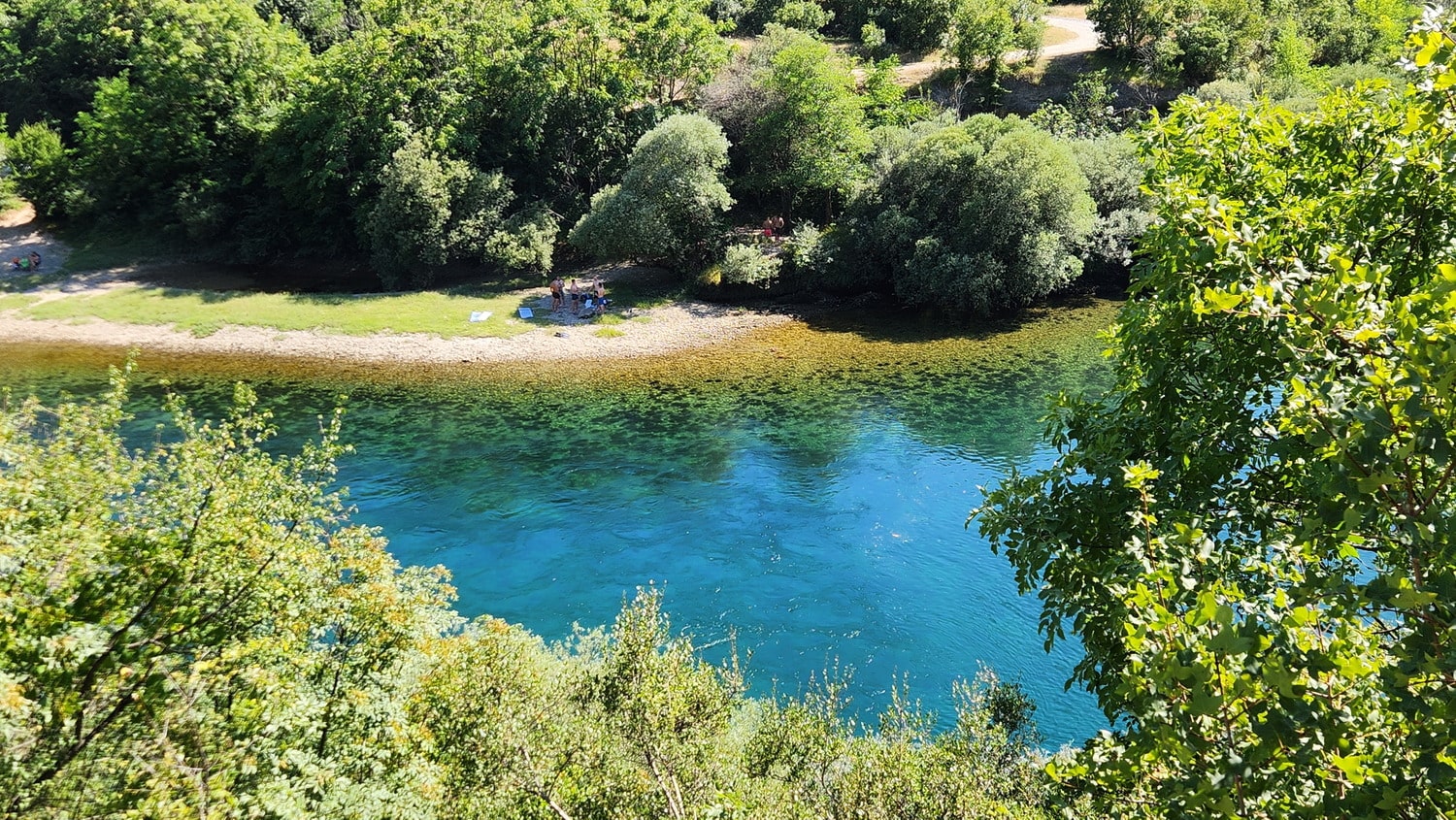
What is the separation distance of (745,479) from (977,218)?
26031mm

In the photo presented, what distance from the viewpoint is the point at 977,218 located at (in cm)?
4641

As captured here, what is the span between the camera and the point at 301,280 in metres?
56.2

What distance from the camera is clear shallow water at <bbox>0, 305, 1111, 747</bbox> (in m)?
21.2

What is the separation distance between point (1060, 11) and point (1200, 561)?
99857 mm

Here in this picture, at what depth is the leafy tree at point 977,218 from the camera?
4541cm

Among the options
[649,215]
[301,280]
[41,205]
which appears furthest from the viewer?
[41,205]

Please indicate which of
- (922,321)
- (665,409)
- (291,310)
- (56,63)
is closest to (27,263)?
(291,310)

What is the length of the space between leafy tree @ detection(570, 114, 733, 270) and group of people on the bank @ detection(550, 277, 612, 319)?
2.60m

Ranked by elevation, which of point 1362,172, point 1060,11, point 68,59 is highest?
point 1060,11

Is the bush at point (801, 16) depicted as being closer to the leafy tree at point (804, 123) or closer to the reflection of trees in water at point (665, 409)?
the leafy tree at point (804, 123)

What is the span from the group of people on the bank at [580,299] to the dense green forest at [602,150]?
2980mm

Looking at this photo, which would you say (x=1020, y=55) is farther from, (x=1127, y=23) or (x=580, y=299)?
(x=580, y=299)

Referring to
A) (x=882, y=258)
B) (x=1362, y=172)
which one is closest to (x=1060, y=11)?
(x=882, y=258)

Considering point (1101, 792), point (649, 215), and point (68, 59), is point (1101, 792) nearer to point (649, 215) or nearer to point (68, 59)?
point (649, 215)
